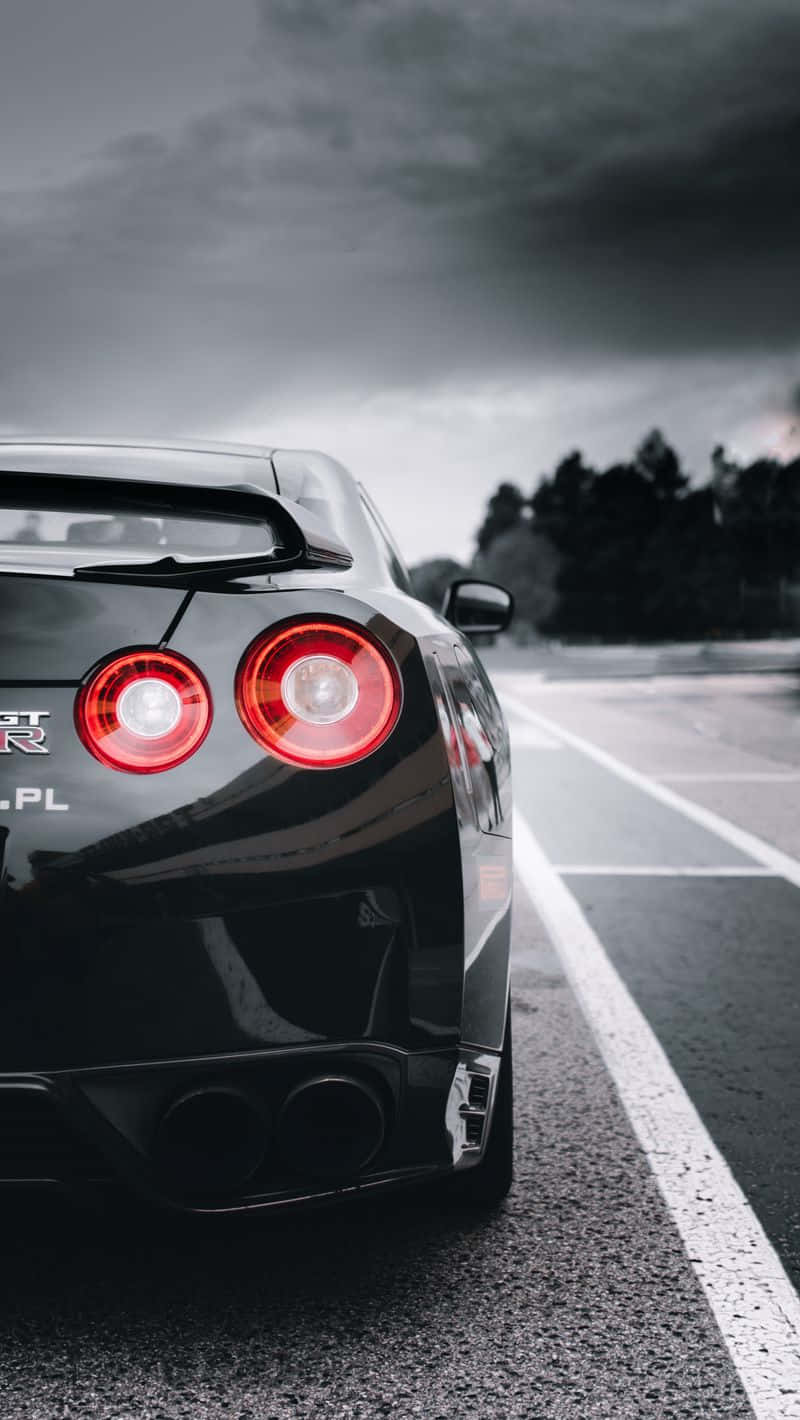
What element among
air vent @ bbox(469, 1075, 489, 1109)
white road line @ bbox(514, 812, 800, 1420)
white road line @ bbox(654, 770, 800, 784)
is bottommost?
white road line @ bbox(654, 770, 800, 784)

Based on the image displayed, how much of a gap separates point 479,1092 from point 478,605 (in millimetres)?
2338

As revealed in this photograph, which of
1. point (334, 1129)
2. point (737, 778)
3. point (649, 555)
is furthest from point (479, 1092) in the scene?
point (649, 555)

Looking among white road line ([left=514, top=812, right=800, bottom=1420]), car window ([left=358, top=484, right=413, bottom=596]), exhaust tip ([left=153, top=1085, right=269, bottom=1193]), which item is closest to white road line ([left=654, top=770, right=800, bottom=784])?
white road line ([left=514, top=812, right=800, bottom=1420])

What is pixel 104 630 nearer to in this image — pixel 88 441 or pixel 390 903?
pixel 390 903

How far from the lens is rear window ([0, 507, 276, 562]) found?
2229 mm

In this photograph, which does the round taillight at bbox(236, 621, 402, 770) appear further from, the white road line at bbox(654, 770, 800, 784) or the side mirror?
the white road line at bbox(654, 770, 800, 784)

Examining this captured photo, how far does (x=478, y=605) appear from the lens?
438cm

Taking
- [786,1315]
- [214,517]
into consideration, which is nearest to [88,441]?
[214,517]

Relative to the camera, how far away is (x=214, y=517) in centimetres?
247

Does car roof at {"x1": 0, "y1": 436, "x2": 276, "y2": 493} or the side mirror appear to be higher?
car roof at {"x1": 0, "y1": 436, "x2": 276, "y2": 493}

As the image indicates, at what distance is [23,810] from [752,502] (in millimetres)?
82476

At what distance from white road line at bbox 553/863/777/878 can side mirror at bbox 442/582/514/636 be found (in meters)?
2.37

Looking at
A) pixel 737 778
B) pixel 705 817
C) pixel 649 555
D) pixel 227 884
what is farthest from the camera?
pixel 649 555

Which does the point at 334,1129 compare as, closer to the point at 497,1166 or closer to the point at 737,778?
the point at 497,1166
